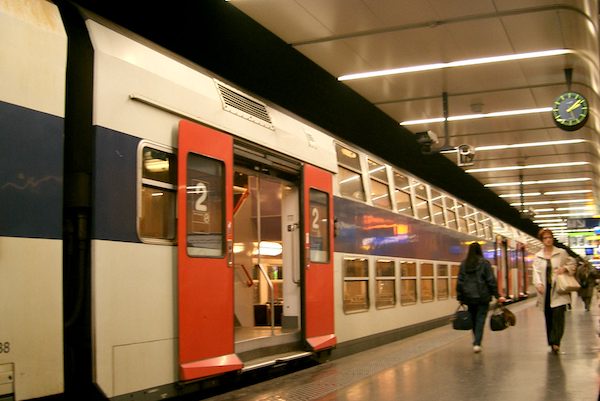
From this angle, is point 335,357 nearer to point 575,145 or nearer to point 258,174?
point 258,174

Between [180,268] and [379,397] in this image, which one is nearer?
[180,268]

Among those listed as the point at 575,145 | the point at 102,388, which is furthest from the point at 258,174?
the point at 575,145

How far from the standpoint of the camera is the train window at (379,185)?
34.9 feet

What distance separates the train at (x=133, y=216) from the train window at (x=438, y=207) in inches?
237

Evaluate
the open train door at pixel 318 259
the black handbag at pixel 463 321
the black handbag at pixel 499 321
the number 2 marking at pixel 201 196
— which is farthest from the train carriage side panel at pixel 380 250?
the number 2 marking at pixel 201 196

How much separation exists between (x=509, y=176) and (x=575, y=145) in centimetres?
585

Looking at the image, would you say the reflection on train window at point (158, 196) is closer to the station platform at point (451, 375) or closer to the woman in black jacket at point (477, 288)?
the station platform at point (451, 375)

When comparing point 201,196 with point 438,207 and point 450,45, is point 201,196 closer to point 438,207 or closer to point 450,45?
point 450,45

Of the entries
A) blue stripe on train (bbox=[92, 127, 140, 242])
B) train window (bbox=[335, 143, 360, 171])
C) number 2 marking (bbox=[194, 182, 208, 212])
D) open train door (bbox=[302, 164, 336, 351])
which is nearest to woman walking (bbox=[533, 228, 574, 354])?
open train door (bbox=[302, 164, 336, 351])

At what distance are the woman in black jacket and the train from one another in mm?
1826

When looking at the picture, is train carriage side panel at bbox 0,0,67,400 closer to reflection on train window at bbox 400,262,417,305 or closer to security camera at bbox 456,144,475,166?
reflection on train window at bbox 400,262,417,305

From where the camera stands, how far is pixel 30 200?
4.07 metres

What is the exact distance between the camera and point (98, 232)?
4578 mm

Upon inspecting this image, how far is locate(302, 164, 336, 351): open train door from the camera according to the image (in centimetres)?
793
